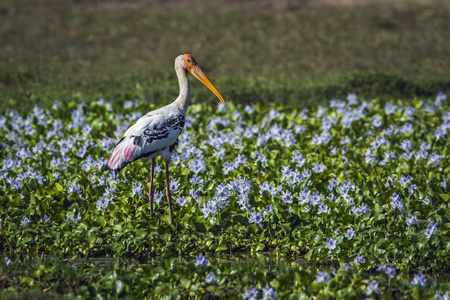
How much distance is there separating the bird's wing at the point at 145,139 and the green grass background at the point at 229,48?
12.6 feet

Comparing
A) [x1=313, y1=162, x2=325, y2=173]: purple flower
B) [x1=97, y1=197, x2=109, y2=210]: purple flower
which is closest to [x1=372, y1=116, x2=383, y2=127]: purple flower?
[x1=313, y1=162, x2=325, y2=173]: purple flower

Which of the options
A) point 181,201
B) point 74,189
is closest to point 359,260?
point 181,201

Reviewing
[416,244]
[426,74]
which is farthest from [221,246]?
[426,74]

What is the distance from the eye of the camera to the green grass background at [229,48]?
9.90 metres

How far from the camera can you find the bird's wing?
534cm

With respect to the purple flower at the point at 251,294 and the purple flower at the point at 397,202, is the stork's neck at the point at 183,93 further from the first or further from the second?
the purple flower at the point at 251,294

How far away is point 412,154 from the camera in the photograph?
669 centimetres

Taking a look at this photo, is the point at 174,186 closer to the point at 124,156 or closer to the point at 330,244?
the point at 124,156

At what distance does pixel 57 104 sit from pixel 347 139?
4343 millimetres

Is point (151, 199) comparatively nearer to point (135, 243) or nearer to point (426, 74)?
point (135, 243)

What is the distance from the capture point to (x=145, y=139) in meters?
5.36

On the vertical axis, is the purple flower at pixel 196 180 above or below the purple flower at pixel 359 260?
above

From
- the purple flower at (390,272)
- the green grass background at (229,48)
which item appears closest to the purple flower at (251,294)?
the purple flower at (390,272)

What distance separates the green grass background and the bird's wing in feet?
12.6
